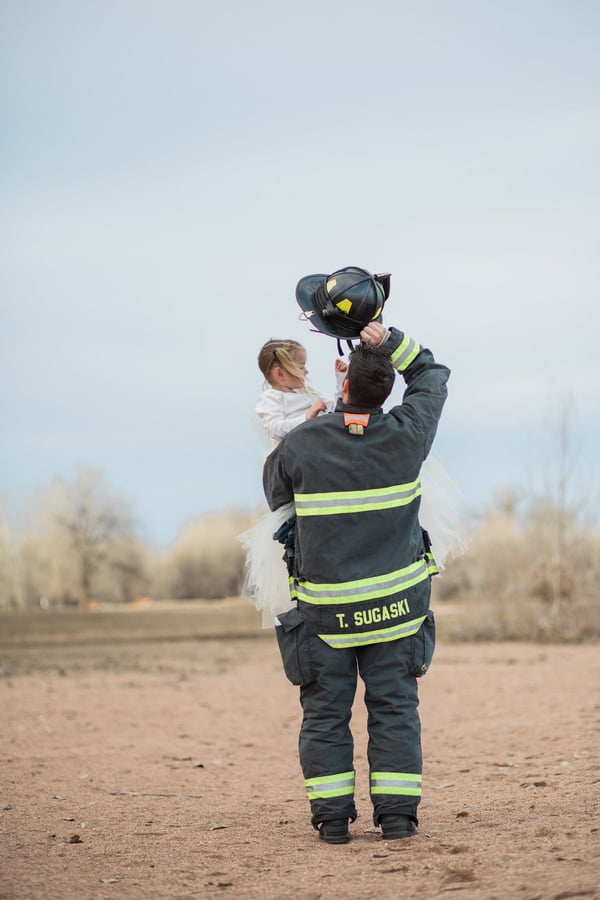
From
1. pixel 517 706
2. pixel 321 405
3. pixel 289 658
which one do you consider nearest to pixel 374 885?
pixel 289 658

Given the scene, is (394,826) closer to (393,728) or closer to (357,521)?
(393,728)

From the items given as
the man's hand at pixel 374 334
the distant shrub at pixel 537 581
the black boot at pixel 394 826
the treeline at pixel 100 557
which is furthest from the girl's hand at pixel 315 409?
the treeline at pixel 100 557

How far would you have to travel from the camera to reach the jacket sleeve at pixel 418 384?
5191mm

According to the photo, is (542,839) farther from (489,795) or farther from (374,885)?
(489,795)

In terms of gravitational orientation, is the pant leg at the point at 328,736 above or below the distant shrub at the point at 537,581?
above

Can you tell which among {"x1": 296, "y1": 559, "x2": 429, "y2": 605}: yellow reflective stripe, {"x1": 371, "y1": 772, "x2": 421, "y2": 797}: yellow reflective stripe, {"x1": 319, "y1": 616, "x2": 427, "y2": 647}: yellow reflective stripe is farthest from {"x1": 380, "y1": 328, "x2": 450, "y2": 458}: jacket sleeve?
{"x1": 371, "y1": 772, "x2": 421, "y2": 797}: yellow reflective stripe

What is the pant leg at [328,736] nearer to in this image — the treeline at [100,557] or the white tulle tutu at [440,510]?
the white tulle tutu at [440,510]

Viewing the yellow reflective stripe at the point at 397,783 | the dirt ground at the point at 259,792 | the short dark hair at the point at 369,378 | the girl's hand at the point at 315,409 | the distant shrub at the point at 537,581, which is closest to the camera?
the dirt ground at the point at 259,792

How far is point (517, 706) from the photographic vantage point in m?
12.9

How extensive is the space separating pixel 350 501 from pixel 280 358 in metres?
0.92

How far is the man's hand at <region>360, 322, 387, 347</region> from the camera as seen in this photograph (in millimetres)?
5328

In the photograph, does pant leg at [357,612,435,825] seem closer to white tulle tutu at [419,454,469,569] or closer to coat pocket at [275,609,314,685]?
coat pocket at [275,609,314,685]

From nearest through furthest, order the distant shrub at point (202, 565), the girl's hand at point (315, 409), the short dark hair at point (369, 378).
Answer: the short dark hair at point (369, 378) < the girl's hand at point (315, 409) < the distant shrub at point (202, 565)

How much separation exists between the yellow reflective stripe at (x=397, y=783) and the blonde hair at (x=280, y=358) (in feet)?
6.55
